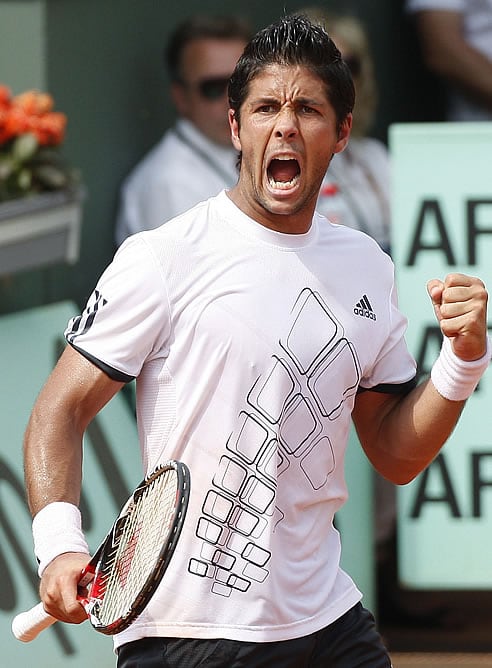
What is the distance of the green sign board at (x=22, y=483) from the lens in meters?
4.46

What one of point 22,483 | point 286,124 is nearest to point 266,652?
point 286,124

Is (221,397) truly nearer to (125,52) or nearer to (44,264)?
(44,264)

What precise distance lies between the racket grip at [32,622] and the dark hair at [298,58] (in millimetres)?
1045

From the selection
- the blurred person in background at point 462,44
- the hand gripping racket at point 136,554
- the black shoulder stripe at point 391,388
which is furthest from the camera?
the blurred person in background at point 462,44

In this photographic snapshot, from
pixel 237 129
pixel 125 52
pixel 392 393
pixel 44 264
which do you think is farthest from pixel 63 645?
pixel 125 52

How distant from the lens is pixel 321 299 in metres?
2.91

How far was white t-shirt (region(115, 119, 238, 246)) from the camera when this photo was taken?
5641 millimetres

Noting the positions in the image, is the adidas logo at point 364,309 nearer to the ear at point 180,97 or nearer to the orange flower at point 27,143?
the orange flower at point 27,143

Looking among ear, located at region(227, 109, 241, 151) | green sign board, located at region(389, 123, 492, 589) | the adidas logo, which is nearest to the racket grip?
the adidas logo

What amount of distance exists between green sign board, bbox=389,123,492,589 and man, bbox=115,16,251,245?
1.01 metres

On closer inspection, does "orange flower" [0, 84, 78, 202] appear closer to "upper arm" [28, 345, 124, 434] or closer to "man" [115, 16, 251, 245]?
"man" [115, 16, 251, 245]

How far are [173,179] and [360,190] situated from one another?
32.7 inches

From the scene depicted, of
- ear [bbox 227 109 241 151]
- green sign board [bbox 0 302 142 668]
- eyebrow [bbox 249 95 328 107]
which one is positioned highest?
eyebrow [bbox 249 95 328 107]

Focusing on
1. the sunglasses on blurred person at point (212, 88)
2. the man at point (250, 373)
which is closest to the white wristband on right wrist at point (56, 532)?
the man at point (250, 373)
